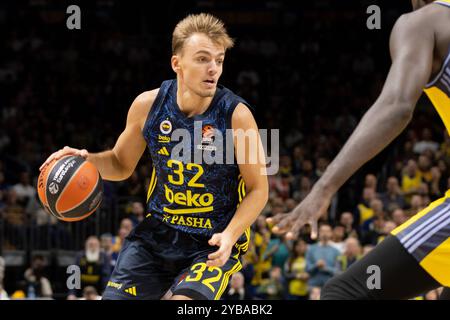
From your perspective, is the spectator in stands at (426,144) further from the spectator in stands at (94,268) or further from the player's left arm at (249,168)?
the player's left arm at (249,168)

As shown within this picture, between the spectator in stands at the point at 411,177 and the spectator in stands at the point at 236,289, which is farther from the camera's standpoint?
the spectator in stands at the point at 411,177

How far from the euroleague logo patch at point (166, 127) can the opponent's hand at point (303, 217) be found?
6.35 ft

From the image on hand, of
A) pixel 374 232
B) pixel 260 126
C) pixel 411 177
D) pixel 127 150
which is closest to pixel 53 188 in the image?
pixel 127 150

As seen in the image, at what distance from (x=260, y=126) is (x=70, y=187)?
391 inches

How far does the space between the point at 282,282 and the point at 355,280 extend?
283 inches

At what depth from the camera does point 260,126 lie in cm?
1424

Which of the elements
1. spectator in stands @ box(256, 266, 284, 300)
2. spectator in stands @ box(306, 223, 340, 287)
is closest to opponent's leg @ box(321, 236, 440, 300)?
spectator in stands @ box(306, 223, 340, 287)

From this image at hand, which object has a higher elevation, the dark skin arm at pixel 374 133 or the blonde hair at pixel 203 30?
the blonde hair at pixel 203 30

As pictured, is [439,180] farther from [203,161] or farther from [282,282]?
[203,161]

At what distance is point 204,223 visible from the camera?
443 cm

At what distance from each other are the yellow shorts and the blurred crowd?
6.43 metres

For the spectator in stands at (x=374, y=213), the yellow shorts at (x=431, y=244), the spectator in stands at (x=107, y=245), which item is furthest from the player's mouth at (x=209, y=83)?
the spectator in stands at (x=374, y=213)

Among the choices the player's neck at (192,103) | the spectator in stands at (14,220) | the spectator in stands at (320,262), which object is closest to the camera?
the player's neck at (192,103)

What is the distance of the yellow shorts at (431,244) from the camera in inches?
112
